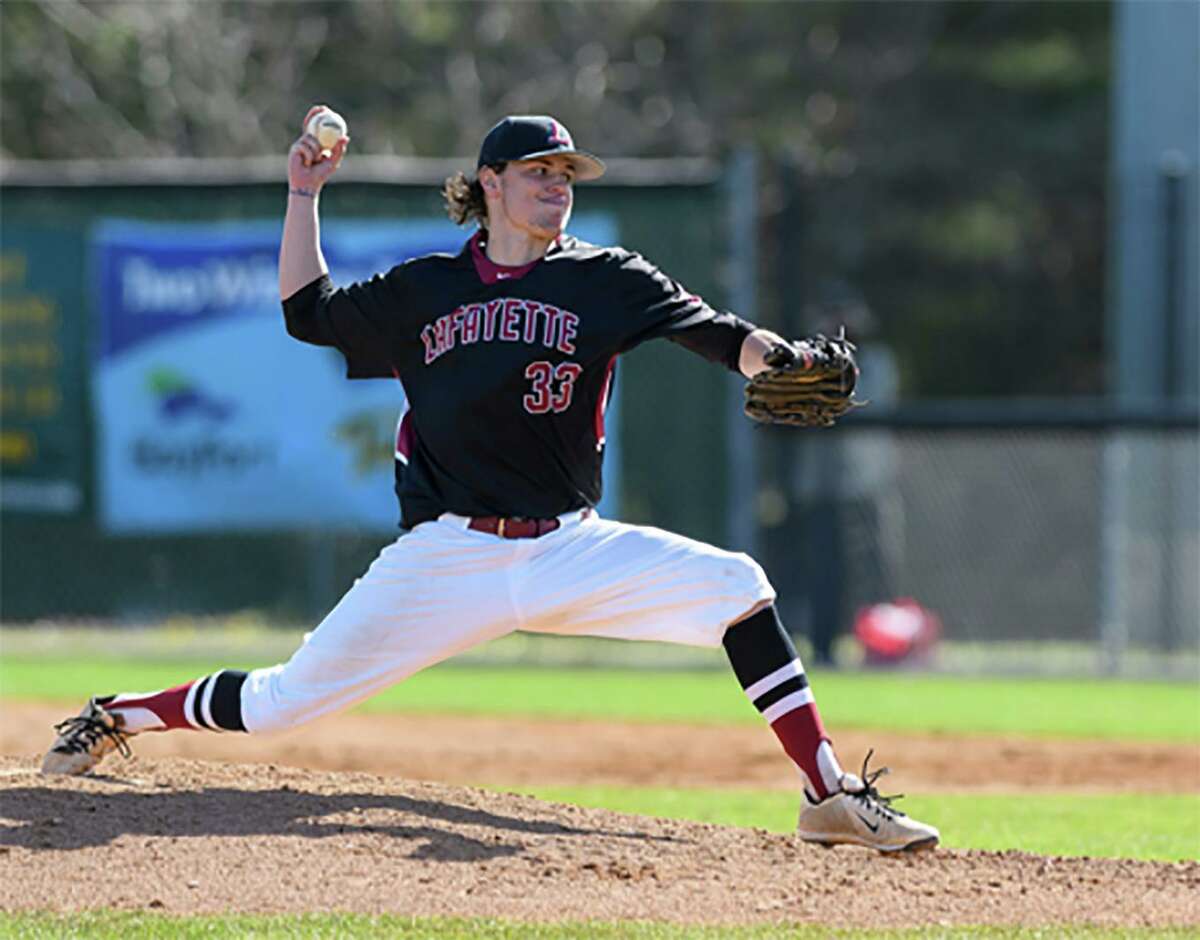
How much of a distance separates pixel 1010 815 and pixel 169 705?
2.93 metres

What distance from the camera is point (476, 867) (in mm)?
5266

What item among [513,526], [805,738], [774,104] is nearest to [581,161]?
[513,526]

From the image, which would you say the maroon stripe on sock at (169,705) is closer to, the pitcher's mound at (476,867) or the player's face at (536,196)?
the pitcher's mound at (476,867)

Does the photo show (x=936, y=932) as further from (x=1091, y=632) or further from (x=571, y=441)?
(x=1091, y=632)

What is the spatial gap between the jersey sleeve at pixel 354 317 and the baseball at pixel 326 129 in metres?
0.37

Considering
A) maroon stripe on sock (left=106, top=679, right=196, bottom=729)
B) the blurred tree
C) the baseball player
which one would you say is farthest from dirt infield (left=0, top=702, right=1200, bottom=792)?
the blurred tree

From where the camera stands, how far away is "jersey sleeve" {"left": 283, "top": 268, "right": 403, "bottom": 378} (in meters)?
5.96

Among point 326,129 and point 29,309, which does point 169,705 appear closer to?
point 326,129

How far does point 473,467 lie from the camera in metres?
5.83

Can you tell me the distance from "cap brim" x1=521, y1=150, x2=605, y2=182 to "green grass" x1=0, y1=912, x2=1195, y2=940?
83.8 inches

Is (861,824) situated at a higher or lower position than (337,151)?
lower

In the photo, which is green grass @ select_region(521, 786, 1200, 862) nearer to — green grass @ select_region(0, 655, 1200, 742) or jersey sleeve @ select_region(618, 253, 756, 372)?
jersey sleeve @ select_region(618, 253, 756, 372)

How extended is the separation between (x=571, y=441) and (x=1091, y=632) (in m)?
9.65

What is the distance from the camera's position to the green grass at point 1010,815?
21.5 feet
